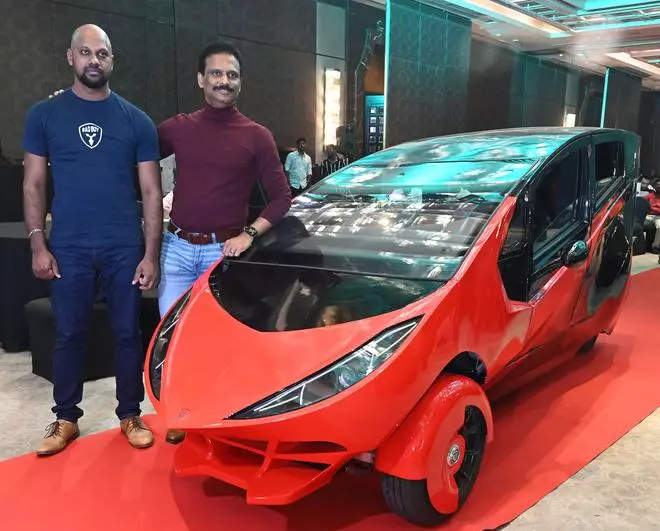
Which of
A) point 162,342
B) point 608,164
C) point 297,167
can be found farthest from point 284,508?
point 297,167

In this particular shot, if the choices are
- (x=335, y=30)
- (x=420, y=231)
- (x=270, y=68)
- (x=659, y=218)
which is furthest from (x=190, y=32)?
(x=420, y=231)

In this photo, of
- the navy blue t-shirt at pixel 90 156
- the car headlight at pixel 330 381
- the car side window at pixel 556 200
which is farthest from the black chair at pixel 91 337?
the car side window at pixel 556 200

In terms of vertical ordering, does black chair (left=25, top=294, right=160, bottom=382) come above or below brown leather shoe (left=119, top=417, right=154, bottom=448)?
above

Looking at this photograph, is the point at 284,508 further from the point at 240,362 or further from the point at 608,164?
the point at 608,164

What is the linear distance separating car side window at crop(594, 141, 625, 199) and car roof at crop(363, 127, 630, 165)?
8 centimetres

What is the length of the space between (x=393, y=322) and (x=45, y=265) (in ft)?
4.40

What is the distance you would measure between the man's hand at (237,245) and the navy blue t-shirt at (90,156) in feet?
1.31

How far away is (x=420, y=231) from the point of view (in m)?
2.25

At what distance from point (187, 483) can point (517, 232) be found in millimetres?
1497

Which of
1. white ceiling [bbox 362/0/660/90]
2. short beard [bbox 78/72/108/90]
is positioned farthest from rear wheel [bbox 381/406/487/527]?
white ceiling [bbox 362/0/660/90]

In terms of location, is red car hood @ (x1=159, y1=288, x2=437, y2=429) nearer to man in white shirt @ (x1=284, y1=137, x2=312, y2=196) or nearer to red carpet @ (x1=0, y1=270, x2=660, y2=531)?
red carpet @ (x1=0, y1=270, x2=660, y2=531)

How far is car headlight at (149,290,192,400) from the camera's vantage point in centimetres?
195

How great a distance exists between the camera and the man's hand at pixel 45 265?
2.27 m

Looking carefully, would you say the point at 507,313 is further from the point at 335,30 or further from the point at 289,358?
the point at 335,30
